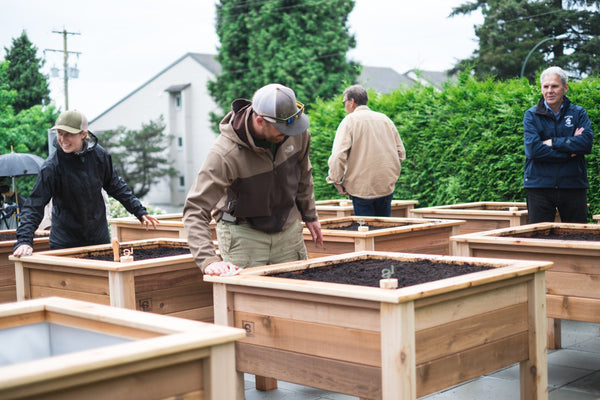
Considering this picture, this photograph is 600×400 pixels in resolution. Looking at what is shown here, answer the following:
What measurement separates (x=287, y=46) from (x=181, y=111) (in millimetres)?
13981

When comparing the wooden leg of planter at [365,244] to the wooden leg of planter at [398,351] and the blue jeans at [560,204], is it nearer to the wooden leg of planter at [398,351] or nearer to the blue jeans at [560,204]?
the blue jeans at [560,204]

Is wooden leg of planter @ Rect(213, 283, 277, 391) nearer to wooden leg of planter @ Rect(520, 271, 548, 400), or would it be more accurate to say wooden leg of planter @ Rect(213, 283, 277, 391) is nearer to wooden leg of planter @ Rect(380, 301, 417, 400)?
wooden leg of planter @ Rect(380, 301, 417, 400)

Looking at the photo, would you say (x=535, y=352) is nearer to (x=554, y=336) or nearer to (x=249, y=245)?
(x=249, y=245)

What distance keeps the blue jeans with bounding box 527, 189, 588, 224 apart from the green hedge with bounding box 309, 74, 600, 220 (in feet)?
6.11

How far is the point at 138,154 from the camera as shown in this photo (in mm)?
40500

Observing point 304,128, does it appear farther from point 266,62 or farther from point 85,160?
point 266,62

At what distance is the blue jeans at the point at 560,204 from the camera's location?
6.02 m

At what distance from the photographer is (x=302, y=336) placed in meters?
3.25

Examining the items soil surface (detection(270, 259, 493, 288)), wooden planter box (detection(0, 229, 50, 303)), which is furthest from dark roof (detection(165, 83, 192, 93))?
soil surface (detection(270, 259, 493, 288))

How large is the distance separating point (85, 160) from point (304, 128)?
2154 millimetres

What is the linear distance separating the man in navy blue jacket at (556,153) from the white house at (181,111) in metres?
37.7

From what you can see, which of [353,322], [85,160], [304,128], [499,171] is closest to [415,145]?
[499,171]

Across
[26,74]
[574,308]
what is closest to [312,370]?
[574,308]

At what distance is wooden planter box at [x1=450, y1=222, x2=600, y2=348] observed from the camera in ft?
13.8
